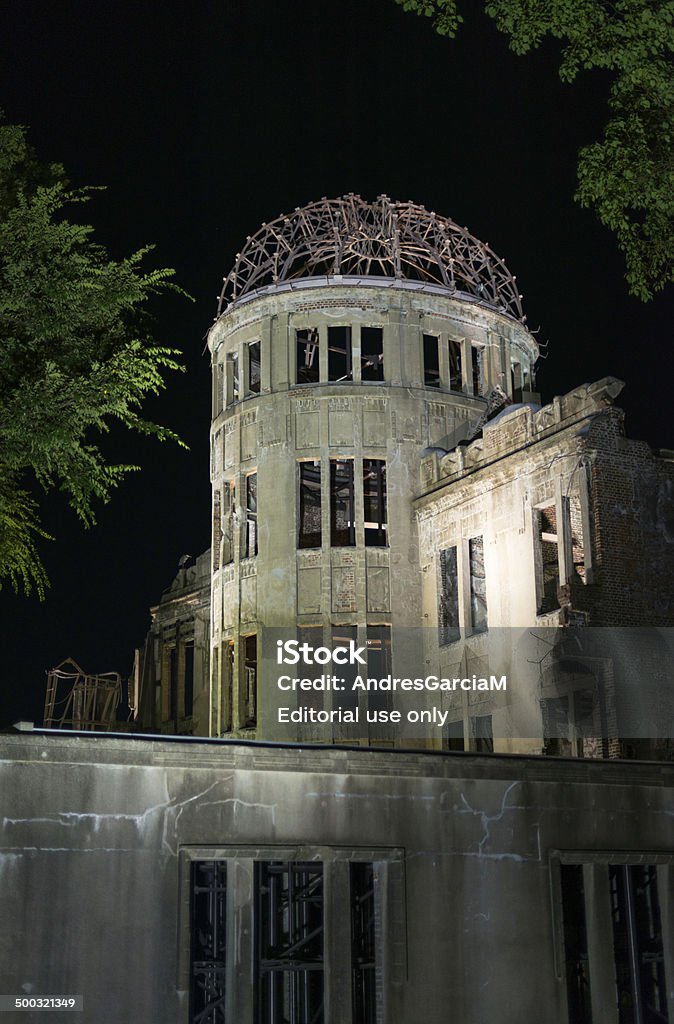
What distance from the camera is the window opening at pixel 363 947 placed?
17703 mm

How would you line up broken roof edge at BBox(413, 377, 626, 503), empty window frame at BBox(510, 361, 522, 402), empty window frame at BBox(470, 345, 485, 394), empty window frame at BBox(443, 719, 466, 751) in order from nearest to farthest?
1. broken roof edge at BBox(413, 377, 626, 503)
2. empty window frame at BBox(443, 719, 466, 751)
3. empty window frame at BBox(470, 345, 485, 394)
4. empty window frame at BBox(510, 361, 522, 402)

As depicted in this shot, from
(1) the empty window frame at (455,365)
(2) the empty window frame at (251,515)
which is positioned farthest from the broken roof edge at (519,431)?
(2) the empty window frame at (251,515)

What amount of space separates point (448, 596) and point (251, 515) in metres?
6.39

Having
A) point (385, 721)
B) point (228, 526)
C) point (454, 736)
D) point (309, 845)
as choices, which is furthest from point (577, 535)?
point (309, 845)

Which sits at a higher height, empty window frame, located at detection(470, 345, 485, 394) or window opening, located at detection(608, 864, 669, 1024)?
empty window frame, located at detection(470, 345, 485, 394)

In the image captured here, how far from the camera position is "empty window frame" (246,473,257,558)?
3372 cm

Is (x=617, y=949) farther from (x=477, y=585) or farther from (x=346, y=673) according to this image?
(x=346, y=673)

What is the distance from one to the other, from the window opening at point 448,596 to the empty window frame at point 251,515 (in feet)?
17.7

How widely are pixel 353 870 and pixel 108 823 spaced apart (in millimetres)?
4710

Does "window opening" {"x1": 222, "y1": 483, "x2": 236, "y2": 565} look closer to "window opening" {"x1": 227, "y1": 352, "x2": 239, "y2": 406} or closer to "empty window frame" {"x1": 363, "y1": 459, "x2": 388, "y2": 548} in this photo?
"window opening" {"x1": 227, "y1": 352, "x2": 239, "y2": 406}

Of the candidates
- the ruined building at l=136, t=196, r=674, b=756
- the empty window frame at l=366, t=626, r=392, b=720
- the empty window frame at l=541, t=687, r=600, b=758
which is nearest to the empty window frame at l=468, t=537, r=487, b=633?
the ruined building at l=136, t=196, r=674, b=756

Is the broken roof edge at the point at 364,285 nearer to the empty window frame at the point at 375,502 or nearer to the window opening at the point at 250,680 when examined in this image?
the empty window frame at the point at 375,502

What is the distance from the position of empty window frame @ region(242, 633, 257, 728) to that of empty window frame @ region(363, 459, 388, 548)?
164 inches

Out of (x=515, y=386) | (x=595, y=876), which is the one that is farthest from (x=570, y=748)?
(x=515, y=386)
